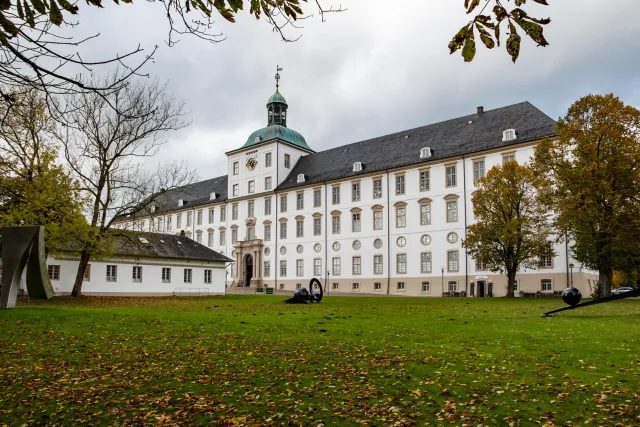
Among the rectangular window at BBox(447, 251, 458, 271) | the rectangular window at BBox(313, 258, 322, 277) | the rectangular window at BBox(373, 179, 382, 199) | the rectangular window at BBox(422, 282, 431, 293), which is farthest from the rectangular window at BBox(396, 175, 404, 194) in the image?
the rectangular window at BBox(313, 258, 322, 277)

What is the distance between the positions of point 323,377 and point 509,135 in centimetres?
4207

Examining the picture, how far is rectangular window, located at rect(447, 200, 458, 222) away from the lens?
1893 inches

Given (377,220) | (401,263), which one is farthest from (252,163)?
(401,263)

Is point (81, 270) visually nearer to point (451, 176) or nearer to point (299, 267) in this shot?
point (299, 267)

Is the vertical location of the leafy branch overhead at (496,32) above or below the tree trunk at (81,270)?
above

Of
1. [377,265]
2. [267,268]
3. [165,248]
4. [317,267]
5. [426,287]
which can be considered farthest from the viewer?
[267,268]

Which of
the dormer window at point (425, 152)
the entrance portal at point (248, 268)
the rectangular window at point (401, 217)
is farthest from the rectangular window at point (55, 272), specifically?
the dormer window at point (425, 152)

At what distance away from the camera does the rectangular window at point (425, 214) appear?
164 feet

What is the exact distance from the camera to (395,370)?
26.4 feet

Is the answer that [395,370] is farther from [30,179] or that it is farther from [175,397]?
[30,179]

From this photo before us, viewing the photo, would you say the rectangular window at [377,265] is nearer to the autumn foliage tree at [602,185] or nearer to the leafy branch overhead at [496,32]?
the autumn foliage tree at [602,185]

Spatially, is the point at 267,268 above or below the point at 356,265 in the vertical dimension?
below

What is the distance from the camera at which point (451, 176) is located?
4881 cm

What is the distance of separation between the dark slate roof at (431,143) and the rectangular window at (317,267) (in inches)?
340
